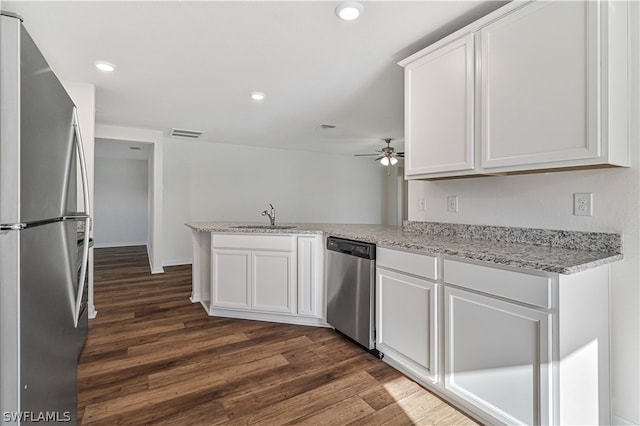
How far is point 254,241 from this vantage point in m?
2.88

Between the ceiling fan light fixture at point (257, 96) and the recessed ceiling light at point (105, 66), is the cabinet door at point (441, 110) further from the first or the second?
the recessed ceiling light at point (105, 66)

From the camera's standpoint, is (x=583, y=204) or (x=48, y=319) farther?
(x=583, y=204)

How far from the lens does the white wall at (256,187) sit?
5.51m

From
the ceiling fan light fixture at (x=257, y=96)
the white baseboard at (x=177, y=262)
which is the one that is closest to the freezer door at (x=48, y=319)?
the ceiling fan light fixture at (x=257, y=96)

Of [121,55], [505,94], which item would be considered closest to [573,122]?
[505,94]

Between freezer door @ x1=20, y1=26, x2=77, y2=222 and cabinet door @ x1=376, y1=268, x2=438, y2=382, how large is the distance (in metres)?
1.81

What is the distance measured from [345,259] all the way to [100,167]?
7775 mm

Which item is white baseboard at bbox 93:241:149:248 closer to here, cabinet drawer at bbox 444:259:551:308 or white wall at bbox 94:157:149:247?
white wall at bbox 94:157:149:247

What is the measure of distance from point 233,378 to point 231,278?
3.77 ft

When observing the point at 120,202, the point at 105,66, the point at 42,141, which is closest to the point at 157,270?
the point at 105,66

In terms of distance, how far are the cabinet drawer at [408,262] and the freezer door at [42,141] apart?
177 cm

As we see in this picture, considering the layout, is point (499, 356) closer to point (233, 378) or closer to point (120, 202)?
point (233, 378)

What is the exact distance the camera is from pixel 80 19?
1888mm

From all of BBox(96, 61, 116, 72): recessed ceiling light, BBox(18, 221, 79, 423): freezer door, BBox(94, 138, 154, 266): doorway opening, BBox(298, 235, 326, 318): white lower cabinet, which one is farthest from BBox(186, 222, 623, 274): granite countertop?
BBox(94, 138, 154, 266): doorway opening
